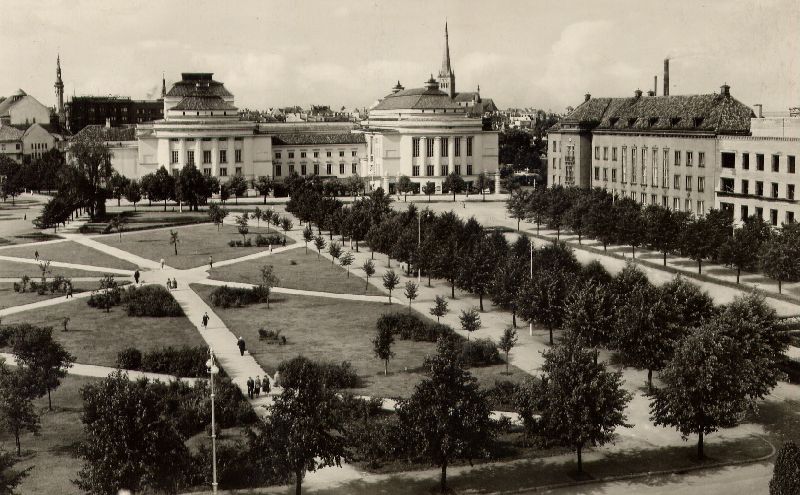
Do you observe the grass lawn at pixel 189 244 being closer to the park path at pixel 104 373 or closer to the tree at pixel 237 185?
the tree at pixel 237 185

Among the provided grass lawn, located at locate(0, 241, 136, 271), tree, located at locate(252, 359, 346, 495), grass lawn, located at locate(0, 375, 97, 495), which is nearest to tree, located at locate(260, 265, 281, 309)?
grass lawn, located at locate(0, 241, 136, 271)

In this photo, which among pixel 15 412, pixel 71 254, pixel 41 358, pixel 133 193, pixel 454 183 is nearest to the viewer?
pixel 15 412

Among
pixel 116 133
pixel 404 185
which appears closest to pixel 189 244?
pixel 404 185

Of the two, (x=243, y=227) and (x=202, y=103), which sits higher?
(x=202, y=103)

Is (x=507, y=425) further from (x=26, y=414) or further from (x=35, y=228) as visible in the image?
(x=35, y=228)

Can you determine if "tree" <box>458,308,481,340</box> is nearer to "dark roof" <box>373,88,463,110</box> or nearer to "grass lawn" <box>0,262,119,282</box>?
"grass lawn" <box>0,262,119,282</box>

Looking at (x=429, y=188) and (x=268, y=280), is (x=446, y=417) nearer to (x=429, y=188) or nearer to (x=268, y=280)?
(x=268, y=280)

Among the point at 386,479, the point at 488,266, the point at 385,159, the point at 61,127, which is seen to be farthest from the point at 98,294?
the point at 61,127

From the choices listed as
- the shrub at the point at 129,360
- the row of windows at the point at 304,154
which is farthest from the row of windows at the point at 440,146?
the shrub at the point at 129,360

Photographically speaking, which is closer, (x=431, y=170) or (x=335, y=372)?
(x=335, y=372)
